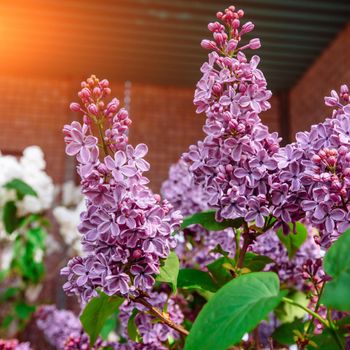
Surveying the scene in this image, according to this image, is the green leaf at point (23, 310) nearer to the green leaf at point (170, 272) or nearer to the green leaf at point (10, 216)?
the green leaf at point (10, 216)

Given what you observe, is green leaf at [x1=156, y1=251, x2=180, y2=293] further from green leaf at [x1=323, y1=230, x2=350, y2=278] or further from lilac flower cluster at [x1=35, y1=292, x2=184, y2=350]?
green leaf at [x1=323, y1=230, x2=350, y2=278]

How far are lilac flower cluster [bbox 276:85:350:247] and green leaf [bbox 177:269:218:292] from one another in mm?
178

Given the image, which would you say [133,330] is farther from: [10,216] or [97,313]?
[10,216]

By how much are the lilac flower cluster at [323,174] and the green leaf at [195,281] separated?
7.0 inches

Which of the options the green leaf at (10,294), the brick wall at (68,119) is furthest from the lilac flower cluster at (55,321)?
the brick wall at (68,119)

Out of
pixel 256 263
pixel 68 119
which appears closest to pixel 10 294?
pixel 256 263

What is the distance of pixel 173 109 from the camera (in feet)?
17.8

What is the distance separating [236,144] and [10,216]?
1.84 metres

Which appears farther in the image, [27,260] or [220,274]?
[27,260]

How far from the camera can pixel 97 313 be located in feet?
2.34

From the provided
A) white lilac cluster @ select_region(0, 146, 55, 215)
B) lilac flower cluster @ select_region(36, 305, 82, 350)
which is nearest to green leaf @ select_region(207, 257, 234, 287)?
lilac flower cluster @ select_region(36, 305, 82, 350)

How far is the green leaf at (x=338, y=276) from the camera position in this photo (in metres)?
0.41

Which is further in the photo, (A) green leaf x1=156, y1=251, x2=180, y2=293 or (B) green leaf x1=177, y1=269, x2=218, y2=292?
(B) green leaf x1=177, y1=269, x2=218, y2=292

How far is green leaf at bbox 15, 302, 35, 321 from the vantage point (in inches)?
108
